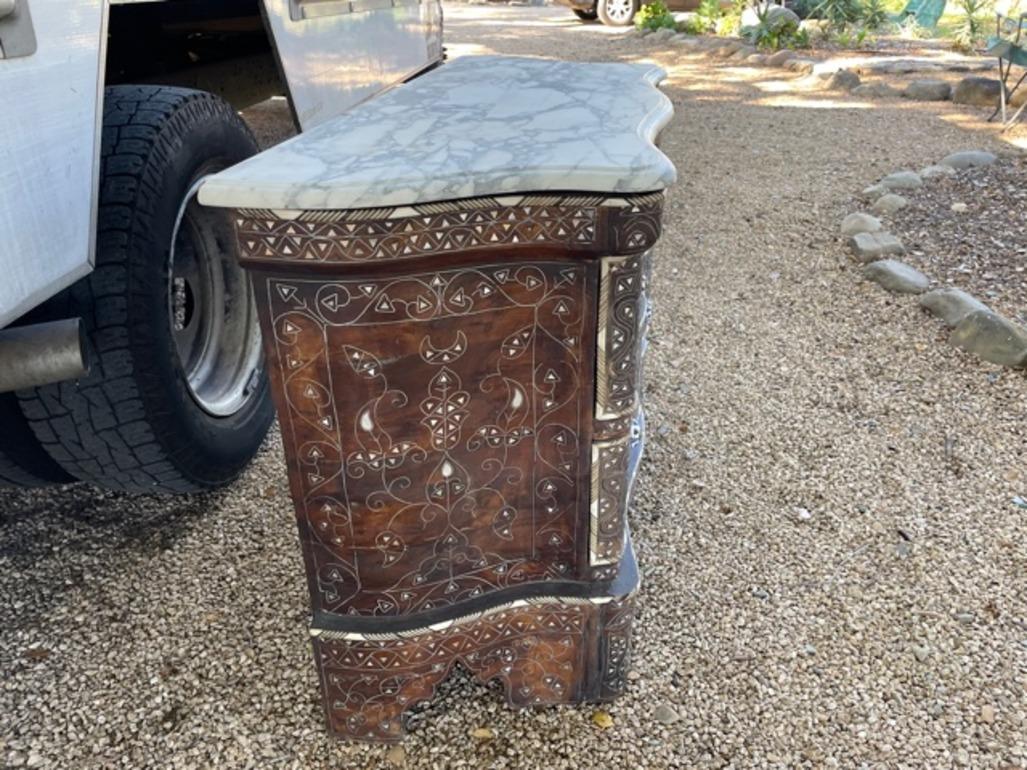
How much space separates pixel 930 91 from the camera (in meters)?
7.05

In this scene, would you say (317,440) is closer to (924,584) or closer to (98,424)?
(98,424)

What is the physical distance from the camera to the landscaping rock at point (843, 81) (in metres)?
7.62

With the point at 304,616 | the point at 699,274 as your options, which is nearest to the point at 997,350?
the point at 699,274

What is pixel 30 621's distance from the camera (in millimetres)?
1808

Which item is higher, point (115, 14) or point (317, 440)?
point (115, 14)

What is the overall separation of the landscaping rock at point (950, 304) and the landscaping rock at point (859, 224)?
2.71ft

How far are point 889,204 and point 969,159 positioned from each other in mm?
1185

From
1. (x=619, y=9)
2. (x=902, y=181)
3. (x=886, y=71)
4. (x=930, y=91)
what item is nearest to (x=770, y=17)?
(x=886, y=71)

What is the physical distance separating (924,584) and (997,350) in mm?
1394

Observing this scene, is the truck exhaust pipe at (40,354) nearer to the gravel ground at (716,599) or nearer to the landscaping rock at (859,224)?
the gravel ground at (716,599)

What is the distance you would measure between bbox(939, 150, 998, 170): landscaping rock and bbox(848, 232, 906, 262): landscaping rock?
1626mm

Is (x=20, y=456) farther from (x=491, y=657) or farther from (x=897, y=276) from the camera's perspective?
(x=897, y=276)

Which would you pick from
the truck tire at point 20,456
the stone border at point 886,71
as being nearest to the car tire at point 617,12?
the stone border at point 886,71

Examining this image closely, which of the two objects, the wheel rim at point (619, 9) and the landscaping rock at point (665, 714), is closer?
the landscaping rock at point (665, 714)
